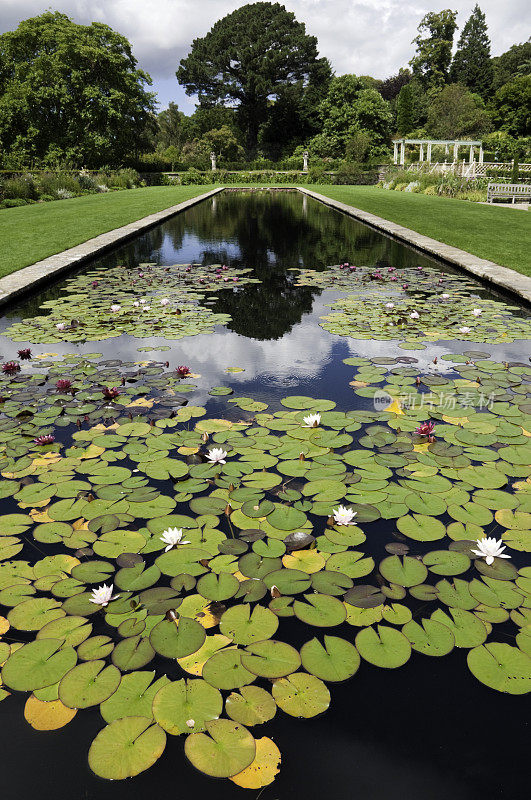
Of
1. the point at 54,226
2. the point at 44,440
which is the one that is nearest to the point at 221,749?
the point at 44,440

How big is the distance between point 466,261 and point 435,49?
65.3 meters

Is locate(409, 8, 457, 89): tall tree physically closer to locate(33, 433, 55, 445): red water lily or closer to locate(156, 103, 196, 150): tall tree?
locate(156, 103, 196, 150): tall tree

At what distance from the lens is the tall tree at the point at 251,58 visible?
2019 inches

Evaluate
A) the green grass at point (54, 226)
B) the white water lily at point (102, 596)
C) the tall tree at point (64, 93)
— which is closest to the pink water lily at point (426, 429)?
the white water lily at point (102, 596)

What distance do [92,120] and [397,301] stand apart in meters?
36.2

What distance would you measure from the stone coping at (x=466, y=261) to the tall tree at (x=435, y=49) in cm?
5838

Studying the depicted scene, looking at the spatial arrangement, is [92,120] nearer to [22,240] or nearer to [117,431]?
[22,240]

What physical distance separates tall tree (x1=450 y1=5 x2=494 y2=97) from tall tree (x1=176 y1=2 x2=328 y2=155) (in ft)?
60.7

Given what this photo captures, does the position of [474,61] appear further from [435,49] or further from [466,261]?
[466,261]

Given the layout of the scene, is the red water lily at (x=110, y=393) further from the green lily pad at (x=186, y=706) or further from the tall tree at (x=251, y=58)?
the tall tree at (x=251, y=58)

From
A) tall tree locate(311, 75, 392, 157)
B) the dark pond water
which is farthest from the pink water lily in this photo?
tall tree locate(311, 75, 392, 157)

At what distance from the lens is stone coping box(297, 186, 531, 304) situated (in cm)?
581

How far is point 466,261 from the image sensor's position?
7.30 metres

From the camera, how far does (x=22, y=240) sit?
31.7ft
